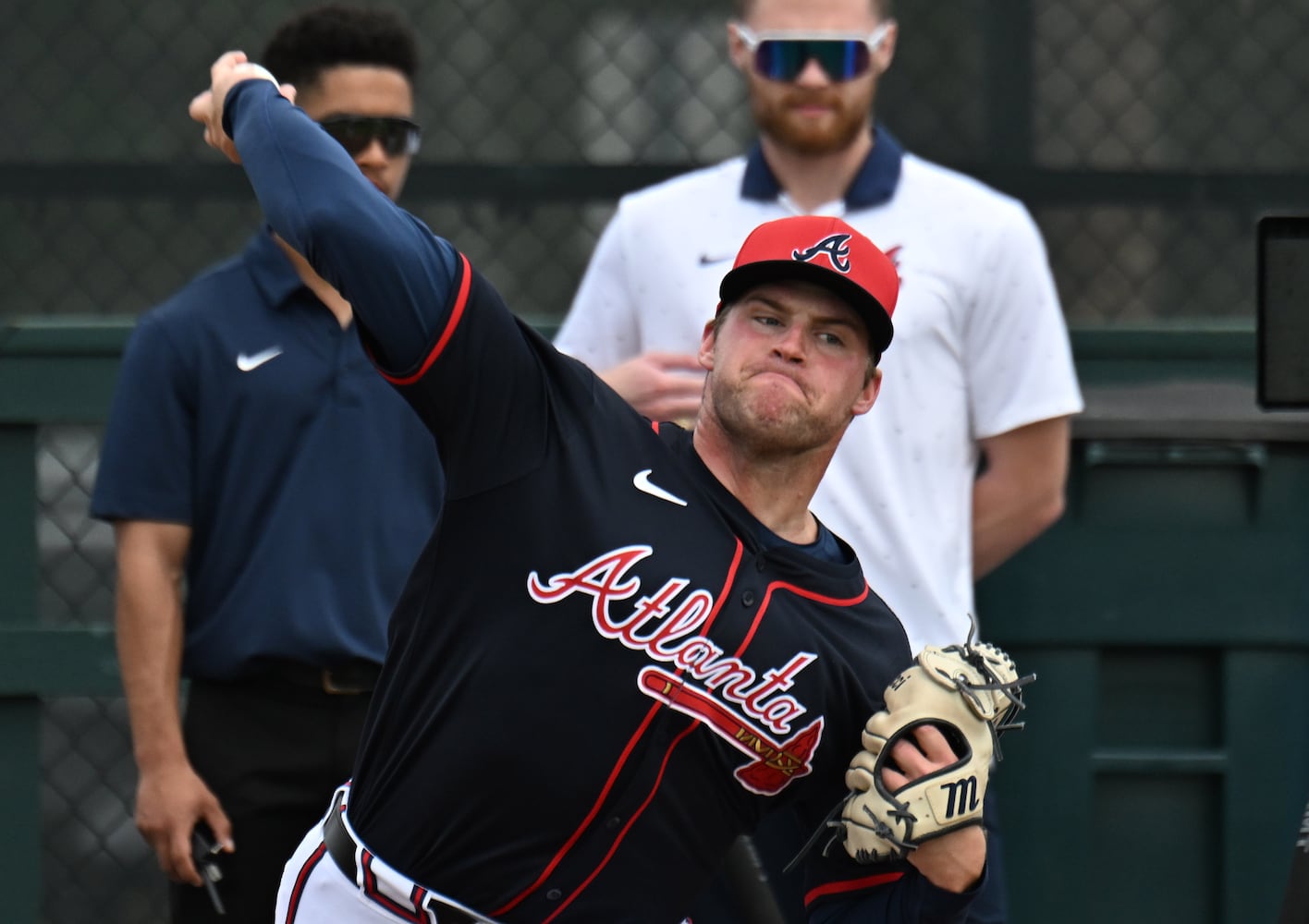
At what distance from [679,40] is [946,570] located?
1.46 meters

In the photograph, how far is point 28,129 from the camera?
162 inches

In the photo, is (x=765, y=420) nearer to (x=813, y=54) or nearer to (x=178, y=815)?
(x=813, y=54)

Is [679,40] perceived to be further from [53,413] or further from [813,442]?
[813,442]

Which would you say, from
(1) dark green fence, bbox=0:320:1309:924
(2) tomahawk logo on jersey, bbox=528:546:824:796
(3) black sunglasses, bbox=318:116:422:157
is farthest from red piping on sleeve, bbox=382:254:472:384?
(1) dark green fence, bbox=0:320:1309:924

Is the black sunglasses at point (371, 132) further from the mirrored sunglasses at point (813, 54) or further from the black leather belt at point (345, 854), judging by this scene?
the black leather belt at point (345, 854)

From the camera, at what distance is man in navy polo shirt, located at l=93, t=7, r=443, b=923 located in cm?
325

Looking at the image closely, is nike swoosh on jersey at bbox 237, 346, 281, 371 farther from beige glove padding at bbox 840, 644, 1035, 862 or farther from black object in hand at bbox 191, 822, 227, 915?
beige glove padding at bbox 840, 644, 1035, 862

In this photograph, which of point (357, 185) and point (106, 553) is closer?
point (357, 185)

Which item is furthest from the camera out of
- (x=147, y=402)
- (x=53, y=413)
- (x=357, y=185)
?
(x=53, y=413)

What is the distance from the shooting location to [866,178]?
3447 mm

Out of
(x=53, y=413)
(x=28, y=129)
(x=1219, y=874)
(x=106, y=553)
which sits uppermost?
(x=28, y=129)

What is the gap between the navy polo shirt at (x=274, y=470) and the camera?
3.25 m

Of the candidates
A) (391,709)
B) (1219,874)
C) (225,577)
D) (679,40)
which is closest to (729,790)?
(391,709)

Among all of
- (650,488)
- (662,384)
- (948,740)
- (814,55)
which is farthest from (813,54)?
(948,740)
